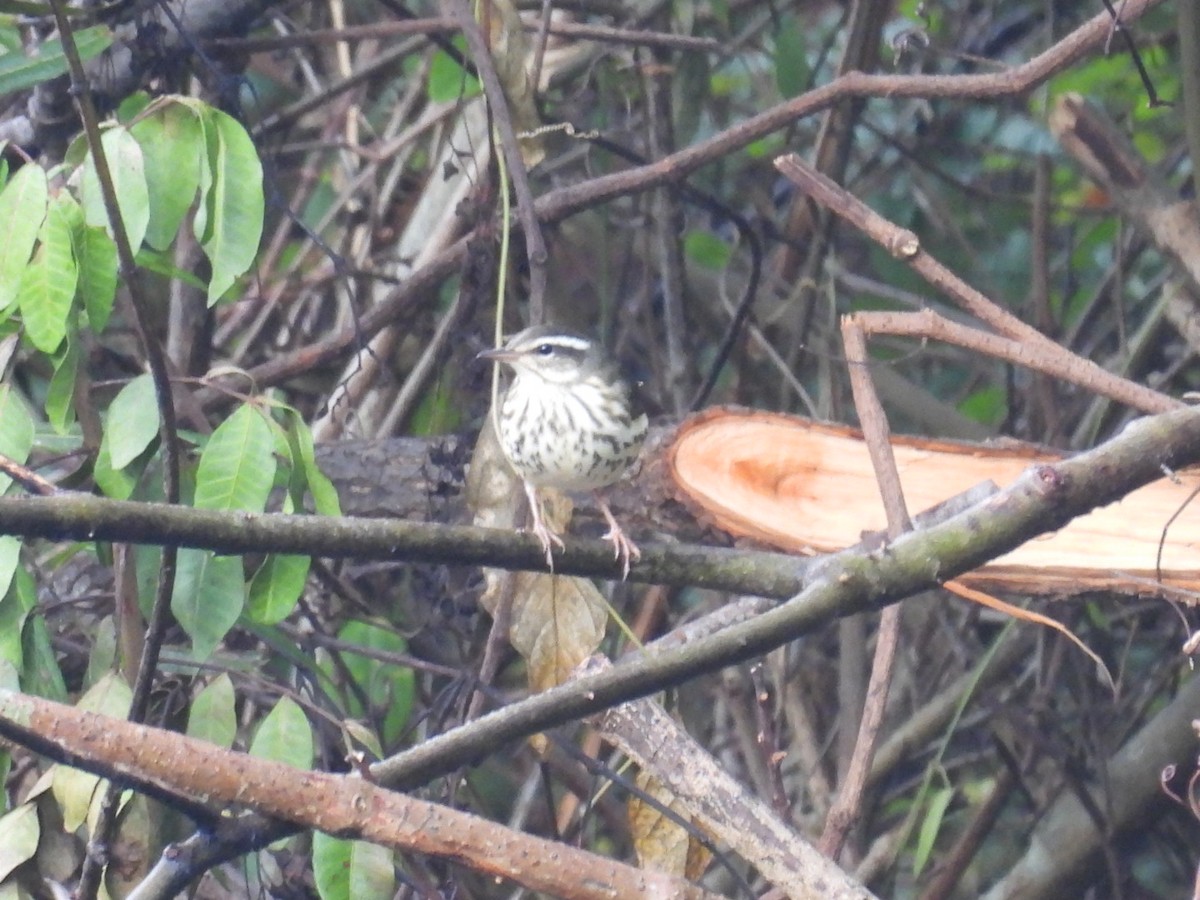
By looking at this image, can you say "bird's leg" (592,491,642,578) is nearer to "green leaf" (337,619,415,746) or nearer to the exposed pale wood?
the exposed pale wood

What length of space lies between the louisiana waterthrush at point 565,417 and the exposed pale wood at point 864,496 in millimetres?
215

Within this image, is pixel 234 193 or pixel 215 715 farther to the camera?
pixel 215 715

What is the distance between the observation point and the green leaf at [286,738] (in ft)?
9.11

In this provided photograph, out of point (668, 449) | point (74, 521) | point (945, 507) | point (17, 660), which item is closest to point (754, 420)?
point (668, 449)

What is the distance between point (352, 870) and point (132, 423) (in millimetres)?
840

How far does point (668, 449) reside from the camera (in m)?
3.72

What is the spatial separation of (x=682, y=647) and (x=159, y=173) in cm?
126

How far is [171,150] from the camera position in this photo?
2.83 meters

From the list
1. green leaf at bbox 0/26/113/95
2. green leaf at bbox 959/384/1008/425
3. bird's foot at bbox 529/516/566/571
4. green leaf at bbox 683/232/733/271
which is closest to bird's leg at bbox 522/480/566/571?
bird's foot at bbox 529/516/566/571

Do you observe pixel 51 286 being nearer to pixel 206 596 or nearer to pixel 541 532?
pixel 206 596

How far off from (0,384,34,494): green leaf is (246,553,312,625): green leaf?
460 millimetres

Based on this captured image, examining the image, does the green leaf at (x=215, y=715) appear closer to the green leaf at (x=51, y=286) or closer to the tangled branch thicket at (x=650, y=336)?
the tangled branch thicket at (x=650, y=336)

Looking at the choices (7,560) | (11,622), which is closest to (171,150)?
(7,560)

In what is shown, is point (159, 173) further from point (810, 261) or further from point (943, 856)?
point (943, 856)
